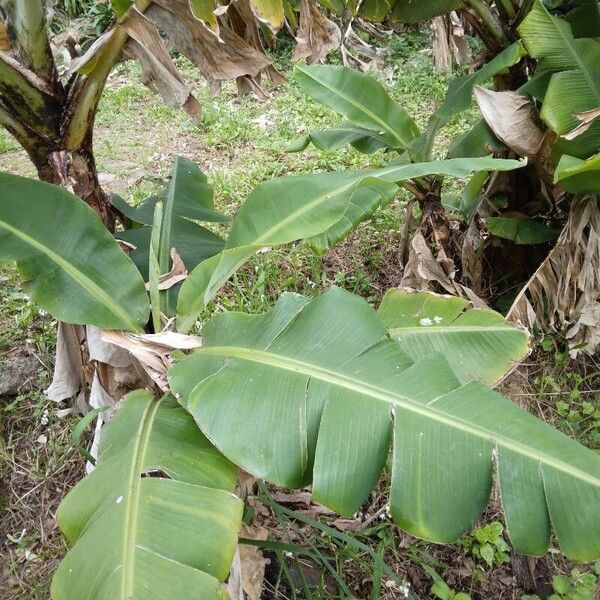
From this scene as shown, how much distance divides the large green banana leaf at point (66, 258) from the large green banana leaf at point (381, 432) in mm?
245

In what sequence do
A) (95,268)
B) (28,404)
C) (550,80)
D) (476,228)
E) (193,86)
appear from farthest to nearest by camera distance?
1. (193,86)
2. (476,228)
3. (28,404)
4. (550,80)
5. (95,268)

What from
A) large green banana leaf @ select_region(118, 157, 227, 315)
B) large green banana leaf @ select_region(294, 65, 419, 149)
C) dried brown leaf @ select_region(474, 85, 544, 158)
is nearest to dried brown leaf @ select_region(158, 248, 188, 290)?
large green banana leaf @ select_region(118, 157, 227, 315)

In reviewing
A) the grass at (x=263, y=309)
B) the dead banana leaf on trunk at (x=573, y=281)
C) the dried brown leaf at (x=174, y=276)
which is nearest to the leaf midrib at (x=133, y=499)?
the dried brown leaf at (x=174, y=276)

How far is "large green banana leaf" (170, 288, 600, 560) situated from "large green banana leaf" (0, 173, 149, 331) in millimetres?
245

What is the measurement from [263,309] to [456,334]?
103 cm

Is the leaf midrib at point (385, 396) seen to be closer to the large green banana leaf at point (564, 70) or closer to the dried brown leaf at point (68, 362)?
the dried brown leaf at point (68, 362)

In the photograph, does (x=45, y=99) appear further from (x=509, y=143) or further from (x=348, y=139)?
(x=509, y=143)

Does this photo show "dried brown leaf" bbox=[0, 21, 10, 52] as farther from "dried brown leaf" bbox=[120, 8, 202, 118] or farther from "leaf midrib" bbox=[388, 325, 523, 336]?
"leaf midrib" bbox=[388, 325, 523, 336]

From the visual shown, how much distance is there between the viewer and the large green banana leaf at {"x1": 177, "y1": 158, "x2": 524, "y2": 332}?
3.44 feet

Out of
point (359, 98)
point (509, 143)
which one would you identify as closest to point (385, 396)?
point (509, 143)

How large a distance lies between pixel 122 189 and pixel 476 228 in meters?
Answer: 1.91

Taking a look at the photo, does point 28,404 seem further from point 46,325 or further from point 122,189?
point 122,189

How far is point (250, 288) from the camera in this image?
7.33 ft

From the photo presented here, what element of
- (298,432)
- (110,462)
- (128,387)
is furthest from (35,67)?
(298,432)
